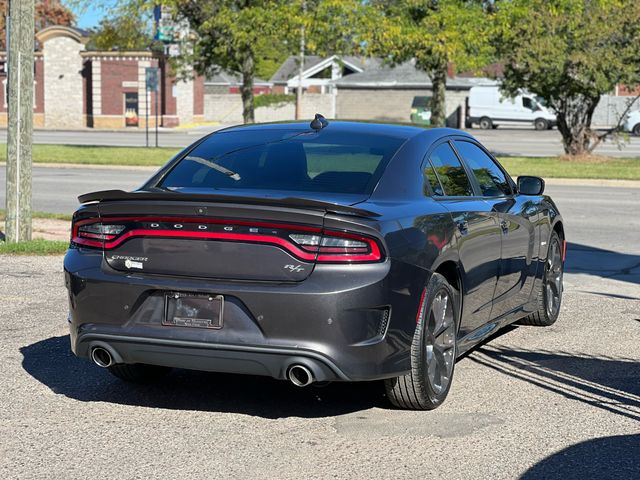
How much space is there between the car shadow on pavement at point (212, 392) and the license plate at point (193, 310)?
29.9 inches

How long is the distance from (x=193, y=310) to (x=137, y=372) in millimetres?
1210

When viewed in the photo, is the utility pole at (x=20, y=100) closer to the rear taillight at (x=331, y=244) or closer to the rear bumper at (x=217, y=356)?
the rear bumper at (x=217, y=356)

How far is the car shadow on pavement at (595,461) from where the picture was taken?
201 inches

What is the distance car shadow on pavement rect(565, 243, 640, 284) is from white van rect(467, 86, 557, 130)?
5282cm

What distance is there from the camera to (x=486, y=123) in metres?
67.4

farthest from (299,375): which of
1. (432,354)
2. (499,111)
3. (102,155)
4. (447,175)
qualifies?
(499,111)

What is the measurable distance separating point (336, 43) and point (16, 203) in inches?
784

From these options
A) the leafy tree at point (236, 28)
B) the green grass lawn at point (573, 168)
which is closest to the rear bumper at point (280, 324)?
the green grass lawn at point (573, 168)

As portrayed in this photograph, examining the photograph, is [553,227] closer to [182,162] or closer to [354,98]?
[182,162]

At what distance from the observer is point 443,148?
Answer: 7059 millimetres

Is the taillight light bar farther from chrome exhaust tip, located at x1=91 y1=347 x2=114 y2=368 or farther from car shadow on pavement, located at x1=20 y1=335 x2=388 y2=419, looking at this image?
car shadow on pavement, located at x1=20 y1=335 x2=388 y2=419

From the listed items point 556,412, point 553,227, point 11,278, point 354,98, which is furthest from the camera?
point 354,98

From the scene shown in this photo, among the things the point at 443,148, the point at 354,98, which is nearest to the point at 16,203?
the point at 443,148

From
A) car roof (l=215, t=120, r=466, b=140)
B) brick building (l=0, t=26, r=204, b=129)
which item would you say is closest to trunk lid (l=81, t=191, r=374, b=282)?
car roof (l=215, t=120, r=466, b=140)
